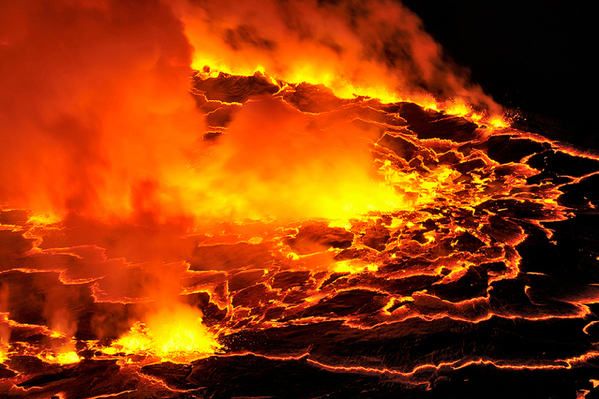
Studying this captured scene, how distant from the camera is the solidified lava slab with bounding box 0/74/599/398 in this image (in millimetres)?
4121

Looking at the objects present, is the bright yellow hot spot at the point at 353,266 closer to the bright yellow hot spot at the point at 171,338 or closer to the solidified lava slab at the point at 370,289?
the solidified lava slab at the point at 370,289

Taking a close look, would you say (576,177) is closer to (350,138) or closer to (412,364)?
(350,138)

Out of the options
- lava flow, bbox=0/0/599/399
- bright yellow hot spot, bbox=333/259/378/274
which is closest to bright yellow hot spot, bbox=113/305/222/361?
lava flow, bbox=0/0/599/399

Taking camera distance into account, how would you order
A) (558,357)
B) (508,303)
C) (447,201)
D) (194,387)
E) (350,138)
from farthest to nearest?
(350,138) < (447,201) < (508,303) < (558,357) < (194,387)

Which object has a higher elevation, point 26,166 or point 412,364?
point 26,166

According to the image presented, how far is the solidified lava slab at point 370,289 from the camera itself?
4121 mm

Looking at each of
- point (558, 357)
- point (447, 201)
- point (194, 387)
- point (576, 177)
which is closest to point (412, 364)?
point (558, 357)

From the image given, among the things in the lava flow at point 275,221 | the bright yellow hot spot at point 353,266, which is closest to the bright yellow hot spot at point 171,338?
the lava flow at point 275,221

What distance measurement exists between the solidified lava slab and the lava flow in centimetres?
4

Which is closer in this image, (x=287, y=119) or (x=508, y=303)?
(x=508, y=303)

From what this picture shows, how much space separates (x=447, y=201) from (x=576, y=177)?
3266mm

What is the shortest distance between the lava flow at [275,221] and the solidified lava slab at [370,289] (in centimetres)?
4

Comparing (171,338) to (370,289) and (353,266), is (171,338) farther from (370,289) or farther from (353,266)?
(353,266)

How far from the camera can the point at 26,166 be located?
29.0ft
